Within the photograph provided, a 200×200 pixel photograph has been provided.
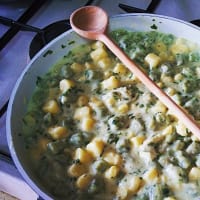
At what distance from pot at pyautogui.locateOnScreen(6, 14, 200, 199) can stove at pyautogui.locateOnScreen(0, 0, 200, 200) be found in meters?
0.08

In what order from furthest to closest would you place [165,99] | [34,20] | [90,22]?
[34,20]
[90,22]
[165,99]

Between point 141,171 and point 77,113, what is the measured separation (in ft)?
0.58

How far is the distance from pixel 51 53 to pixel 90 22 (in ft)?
0.34

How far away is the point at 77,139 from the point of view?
2.73 ft

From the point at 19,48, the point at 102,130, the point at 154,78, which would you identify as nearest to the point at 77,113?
the point at 102,130

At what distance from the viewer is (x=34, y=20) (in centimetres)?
114

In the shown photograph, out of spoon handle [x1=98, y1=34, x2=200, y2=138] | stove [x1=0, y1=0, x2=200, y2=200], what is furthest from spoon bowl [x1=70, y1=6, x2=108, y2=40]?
stove [x1=0, y1=0, x2=200, y2=200]

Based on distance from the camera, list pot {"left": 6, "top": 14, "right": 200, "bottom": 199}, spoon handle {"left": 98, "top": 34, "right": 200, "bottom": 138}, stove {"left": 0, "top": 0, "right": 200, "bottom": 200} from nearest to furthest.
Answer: spoon handle {"left": 98, "top": 34, "right": 200, "bottom": 138}, pot {"left": 6, "top": 14, "right": 200, "bottom": 199}, stove {"left": 0, "top": 0, "right": 200, "bottom": 200}

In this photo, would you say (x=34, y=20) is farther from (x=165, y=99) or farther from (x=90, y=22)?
(x=165, y=99)

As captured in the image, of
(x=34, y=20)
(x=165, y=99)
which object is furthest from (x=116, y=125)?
(x=34, y=20)

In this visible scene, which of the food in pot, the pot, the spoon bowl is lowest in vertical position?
the food in pot

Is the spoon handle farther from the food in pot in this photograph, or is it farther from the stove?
the stove

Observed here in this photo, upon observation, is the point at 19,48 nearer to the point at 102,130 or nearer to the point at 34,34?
the point at 34,34

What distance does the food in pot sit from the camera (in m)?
0.76
